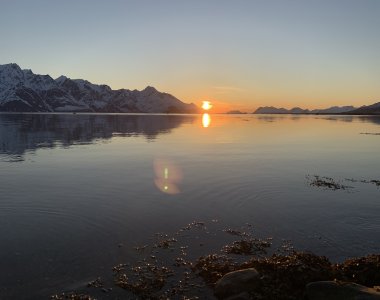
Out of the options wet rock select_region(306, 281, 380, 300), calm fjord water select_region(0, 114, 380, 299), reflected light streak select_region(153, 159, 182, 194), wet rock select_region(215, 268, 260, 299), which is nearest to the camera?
wet rock select_region(306, 281, 380, 300)

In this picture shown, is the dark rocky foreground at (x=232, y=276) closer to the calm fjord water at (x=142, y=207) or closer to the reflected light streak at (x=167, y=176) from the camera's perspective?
the calm fjord water at (x=142, y=207)

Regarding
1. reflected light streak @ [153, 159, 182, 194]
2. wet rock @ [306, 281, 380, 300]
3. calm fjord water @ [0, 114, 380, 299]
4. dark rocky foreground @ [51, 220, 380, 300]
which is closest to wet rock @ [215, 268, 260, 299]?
dark rocky foreground @ [51, 220, 380, 300]

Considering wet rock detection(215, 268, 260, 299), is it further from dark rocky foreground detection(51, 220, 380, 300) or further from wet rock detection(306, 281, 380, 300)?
wet rock detection(306, 281, 380, 300)

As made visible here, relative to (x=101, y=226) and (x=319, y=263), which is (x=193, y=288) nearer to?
(x=319, y=263)

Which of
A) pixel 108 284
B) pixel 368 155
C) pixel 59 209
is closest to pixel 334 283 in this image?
pixel 108 284

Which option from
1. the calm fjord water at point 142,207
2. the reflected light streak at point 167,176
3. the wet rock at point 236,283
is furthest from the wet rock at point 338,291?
the reflected light streak at point 167,176

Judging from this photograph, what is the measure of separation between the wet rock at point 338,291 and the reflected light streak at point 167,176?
18482mm

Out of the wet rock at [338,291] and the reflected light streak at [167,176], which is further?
the reflected light streak at [167,176]

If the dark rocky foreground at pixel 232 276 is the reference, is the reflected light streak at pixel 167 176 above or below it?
above

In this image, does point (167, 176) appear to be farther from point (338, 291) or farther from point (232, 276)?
point (338, 291)

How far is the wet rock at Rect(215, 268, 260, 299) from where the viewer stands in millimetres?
14500

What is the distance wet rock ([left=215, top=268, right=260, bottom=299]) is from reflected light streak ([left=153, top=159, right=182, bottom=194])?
1630 centimetres

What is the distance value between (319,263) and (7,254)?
15.4 meters

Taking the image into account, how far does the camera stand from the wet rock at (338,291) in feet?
41.5
